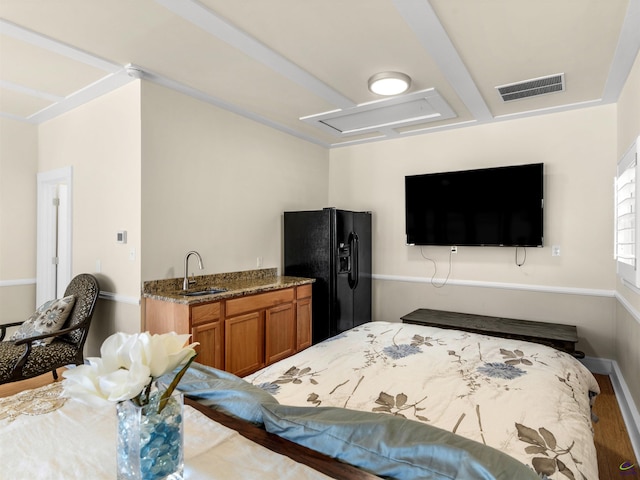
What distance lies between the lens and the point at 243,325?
10.9 feet

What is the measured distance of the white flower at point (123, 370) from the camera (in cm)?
72

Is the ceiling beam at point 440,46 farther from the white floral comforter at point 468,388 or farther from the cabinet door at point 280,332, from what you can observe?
the cabinet door at point 280,332

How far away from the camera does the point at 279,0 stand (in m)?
2.09

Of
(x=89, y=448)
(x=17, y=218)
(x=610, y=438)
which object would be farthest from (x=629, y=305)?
(x=17, y=218)

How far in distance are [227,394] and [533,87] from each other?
11.4 feet

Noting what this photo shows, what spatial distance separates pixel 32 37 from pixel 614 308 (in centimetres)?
528

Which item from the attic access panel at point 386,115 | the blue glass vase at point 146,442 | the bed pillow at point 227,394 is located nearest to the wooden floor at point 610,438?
the bed pillow at point 227,394

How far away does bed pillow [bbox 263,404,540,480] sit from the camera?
0.80 metres

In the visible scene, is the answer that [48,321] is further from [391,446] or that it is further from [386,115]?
[386,115]

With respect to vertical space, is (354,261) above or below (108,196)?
below

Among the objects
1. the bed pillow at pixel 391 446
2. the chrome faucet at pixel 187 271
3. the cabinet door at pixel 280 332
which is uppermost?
the chrome faucet at pixel 187 271

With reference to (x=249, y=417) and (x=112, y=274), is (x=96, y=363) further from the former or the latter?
(x=112, y=274)

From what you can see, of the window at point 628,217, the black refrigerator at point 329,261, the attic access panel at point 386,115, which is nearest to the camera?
the window at point 628,217

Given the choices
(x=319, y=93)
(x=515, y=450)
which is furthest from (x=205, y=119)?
(x=515, y=450)
